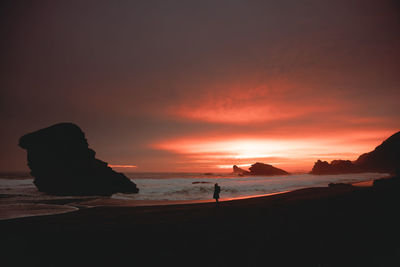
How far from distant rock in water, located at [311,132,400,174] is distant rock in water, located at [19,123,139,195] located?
125767mm

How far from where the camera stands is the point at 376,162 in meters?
115

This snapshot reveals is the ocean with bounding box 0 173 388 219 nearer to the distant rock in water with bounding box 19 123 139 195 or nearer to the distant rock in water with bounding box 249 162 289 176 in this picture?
the distant rock in water with bounding box 19 123 139 195

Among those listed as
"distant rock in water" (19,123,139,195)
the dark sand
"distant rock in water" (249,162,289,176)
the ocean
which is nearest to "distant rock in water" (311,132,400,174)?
"distant rock in water" (249,162,289,176)

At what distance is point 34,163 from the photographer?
34.7 metres

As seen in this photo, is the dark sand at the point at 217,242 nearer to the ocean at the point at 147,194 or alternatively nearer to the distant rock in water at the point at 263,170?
the ocean at the point at 147,194

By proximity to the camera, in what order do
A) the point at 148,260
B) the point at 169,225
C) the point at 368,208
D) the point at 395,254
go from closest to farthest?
1. the point at 395,254
2. the point at 148,260
3. the point at 169,225
4. the point at 368,208

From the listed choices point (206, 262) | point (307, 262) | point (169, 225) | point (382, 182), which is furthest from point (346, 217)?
point (382, 182)

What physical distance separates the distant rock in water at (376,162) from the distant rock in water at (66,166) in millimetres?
125767

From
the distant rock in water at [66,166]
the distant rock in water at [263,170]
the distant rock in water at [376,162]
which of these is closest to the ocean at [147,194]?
the distant rock in water at [66,166]

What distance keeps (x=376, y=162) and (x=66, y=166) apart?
149m

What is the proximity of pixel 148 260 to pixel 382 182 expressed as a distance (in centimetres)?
3103

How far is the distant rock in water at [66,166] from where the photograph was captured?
32594 millimetres

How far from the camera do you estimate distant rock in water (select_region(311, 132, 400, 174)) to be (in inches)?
4228

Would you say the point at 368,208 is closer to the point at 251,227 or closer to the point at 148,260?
the point at 251,227
